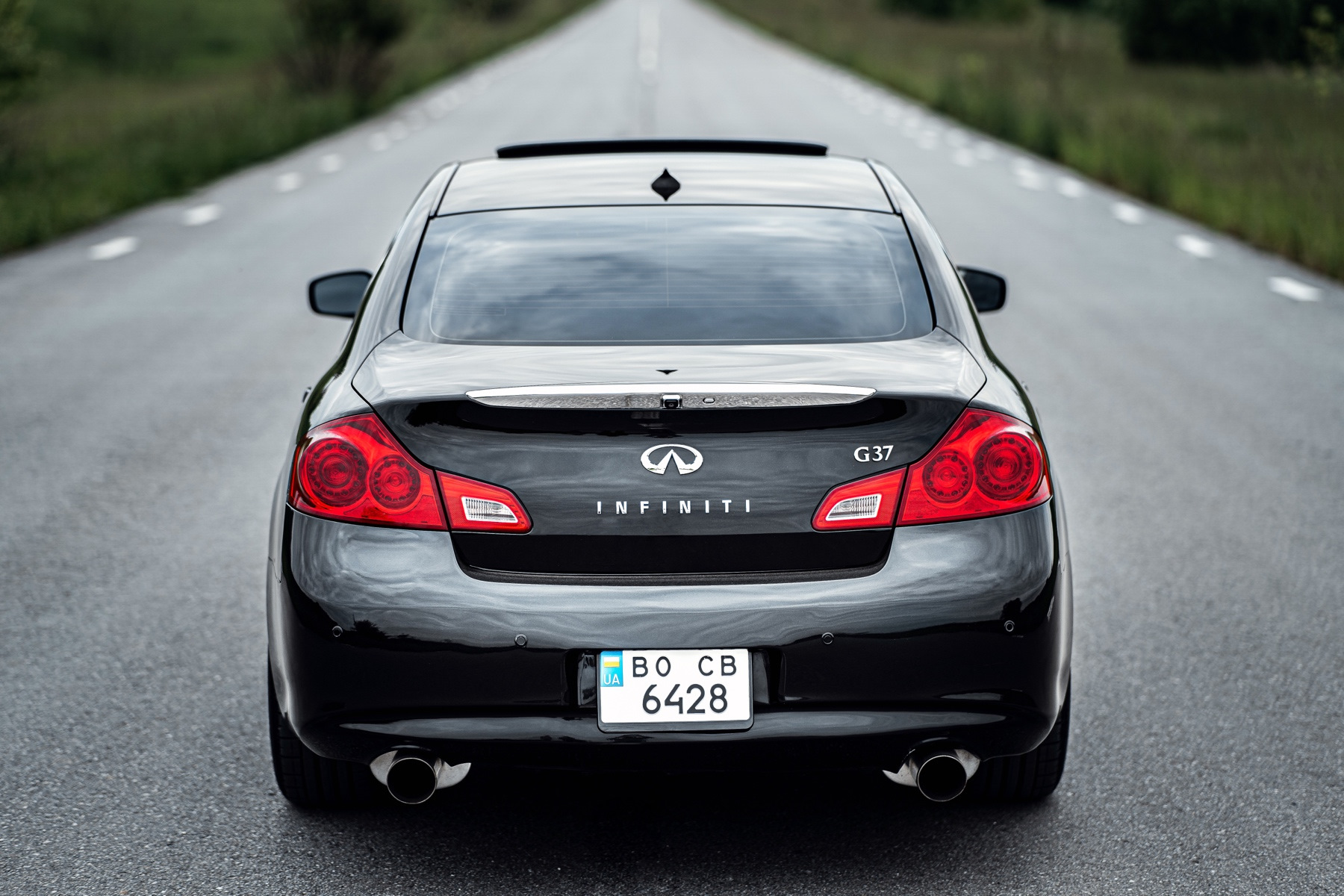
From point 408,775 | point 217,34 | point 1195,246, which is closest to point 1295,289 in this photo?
point 1195,246

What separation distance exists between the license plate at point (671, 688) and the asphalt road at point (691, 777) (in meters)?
0.47

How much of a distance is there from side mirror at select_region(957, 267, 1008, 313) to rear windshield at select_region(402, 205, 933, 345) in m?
1.11

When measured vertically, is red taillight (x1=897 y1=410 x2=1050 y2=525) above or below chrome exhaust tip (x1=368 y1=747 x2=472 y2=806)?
above

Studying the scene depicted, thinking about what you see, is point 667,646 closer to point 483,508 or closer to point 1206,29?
point 483,508

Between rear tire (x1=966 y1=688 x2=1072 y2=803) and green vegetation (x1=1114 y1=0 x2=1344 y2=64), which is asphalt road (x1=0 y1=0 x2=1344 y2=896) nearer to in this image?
rear tire (x1=966 y1=688 x2=1072 y2=803)

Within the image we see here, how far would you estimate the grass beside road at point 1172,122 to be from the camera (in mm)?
15211

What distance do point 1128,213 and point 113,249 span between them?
362 inches

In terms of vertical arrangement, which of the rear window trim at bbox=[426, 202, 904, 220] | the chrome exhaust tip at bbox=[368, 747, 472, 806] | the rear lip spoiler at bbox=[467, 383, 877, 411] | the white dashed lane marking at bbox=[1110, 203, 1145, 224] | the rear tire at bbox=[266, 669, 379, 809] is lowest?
the white dashed lane marking at bbox=[1110, 203, 1145, 224]

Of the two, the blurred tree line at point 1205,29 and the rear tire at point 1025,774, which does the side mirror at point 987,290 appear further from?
the blurred tree line at point 1205,29

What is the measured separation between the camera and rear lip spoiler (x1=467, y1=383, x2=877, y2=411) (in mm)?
3314

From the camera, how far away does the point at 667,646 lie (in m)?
3.24

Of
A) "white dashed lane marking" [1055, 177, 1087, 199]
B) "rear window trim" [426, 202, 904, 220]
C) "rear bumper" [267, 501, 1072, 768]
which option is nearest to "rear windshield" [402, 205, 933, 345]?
"rear window trim" [426, 202, 904, 220]

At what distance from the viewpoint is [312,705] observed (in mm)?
3400

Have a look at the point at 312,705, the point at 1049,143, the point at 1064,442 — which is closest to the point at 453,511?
the point at 312,705
